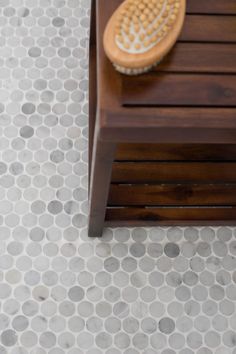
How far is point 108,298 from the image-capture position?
1262 mm

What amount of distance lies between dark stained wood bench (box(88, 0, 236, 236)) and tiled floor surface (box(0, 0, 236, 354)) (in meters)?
0.15

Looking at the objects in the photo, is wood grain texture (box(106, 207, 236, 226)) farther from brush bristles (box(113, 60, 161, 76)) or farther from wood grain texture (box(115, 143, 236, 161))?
brush bristles (box(113, 60, 161, 76))

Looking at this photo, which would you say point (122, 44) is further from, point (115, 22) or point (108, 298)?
point (108, 298)

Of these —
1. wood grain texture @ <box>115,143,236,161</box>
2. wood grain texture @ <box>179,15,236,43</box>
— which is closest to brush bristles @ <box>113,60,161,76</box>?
wood grain texture @ <box>179,15,236,43</box>

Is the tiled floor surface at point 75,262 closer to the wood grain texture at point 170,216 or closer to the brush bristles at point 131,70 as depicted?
the wood grain texture at point 170,216

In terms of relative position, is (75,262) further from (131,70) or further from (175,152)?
(131,70)

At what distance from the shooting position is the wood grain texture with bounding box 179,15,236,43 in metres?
0.92

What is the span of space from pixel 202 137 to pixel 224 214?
49 cm

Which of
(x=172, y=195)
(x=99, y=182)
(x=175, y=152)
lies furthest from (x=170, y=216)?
(x=99, y=182)

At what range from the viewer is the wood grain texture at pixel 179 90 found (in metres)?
0.84

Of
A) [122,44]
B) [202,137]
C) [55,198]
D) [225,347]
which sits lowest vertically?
[225,347]

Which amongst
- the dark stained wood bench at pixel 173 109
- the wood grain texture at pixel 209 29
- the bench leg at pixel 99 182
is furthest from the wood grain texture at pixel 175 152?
the wood grain texture at pixel 209 29

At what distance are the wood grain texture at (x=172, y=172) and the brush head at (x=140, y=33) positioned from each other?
392 mm

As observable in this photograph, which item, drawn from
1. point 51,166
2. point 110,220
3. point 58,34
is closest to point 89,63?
point 58,34
